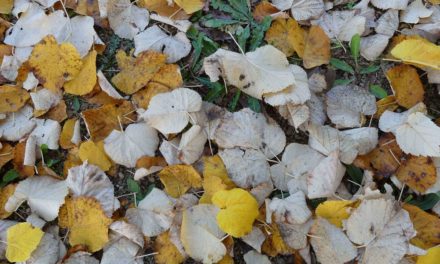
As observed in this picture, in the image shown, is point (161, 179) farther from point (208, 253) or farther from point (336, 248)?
point (336, 248)

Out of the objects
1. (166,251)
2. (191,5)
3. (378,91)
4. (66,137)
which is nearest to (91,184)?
(66,137)

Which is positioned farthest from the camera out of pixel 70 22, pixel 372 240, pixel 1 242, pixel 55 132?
pixel 70 22

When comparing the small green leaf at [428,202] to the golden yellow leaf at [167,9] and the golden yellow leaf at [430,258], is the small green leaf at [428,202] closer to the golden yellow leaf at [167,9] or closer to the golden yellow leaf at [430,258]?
the golden yellow leaf at [430,258]

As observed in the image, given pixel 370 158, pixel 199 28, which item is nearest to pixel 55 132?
pixel 199 28

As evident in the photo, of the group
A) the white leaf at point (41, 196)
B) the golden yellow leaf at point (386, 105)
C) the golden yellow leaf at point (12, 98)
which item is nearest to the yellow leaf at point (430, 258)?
the golden yellow leaf at point (386, 105)

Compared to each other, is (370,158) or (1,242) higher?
(370,158)

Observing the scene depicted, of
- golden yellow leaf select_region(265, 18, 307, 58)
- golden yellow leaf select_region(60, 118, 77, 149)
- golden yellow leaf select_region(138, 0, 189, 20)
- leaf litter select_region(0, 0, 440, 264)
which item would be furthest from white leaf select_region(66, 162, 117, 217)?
golden yellow leaf select_region(265, 18, 307, 58)
